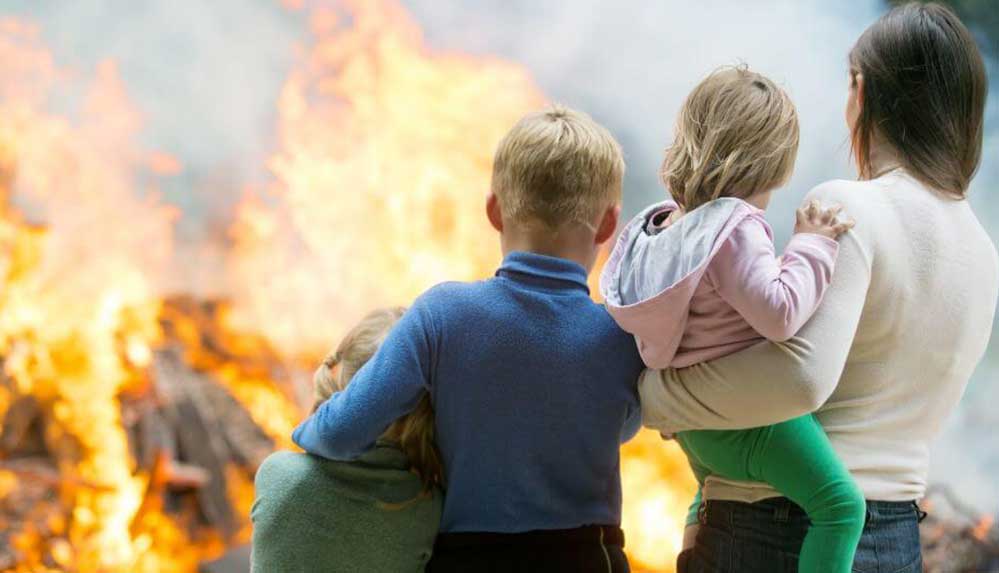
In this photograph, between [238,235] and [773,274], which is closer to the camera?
[773,274]

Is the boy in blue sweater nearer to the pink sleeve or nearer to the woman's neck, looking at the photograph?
the pink sleeve

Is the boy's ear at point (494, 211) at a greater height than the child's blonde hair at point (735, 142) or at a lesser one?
lesser

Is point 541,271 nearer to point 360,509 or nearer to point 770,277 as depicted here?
point 770,277

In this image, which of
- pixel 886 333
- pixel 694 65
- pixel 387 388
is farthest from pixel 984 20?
pixel 387 388

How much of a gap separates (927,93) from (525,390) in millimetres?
701

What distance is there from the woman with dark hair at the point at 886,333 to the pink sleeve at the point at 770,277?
3 centimetres

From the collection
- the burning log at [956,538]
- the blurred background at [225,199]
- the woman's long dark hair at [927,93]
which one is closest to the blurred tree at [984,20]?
the blurred background at [225,199]

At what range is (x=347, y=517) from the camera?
150 cm

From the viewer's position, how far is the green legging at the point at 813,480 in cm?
127

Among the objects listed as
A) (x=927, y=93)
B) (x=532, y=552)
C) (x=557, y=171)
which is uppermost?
(x=927, y=93)

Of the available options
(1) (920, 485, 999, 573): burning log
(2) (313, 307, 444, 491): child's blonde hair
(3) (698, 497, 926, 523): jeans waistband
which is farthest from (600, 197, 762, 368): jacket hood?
(1) (920, 485, 999, 573): burning log

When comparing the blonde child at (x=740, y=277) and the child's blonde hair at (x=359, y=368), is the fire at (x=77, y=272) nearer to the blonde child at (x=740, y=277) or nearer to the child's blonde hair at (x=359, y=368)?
the child's blonde hair at (x=359, y=368)

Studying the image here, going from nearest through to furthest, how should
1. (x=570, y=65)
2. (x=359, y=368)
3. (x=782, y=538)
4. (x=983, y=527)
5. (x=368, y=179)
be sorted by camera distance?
(x=782, y=538), (x=359, y=368), (x=983, y=527), (x=570, y=65), (x=368, y=179)

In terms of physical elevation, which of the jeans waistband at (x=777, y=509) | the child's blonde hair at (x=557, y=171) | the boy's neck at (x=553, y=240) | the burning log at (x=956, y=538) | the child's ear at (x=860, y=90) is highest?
the child's ear at (x=860, y=90)
